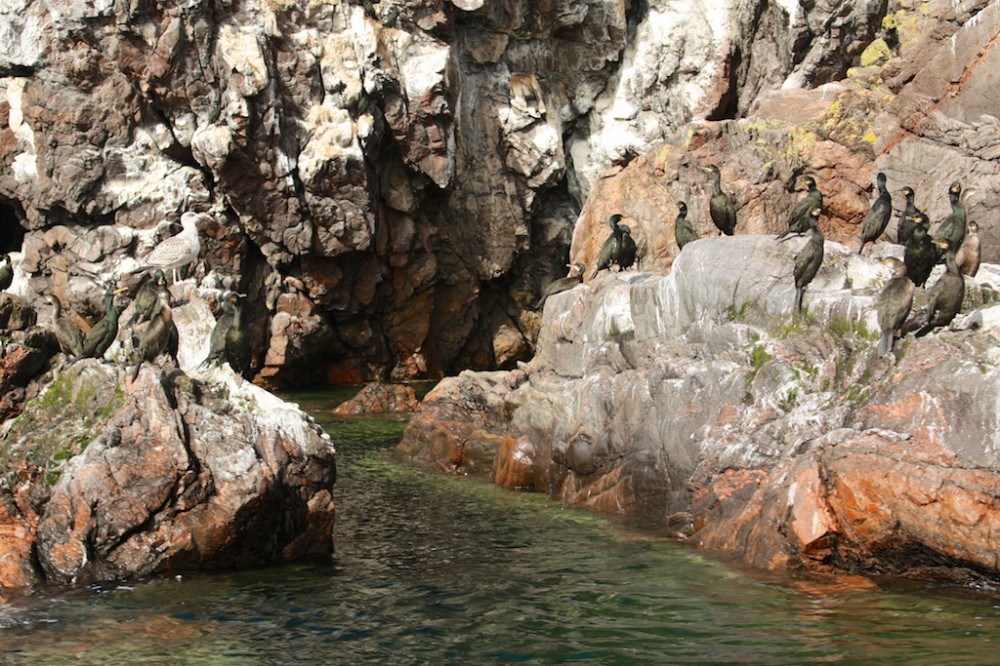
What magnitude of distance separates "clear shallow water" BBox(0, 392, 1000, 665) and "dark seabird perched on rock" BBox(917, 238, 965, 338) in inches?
118

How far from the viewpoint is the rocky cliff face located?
23.2 metres

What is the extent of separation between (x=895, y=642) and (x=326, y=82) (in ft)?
66.7

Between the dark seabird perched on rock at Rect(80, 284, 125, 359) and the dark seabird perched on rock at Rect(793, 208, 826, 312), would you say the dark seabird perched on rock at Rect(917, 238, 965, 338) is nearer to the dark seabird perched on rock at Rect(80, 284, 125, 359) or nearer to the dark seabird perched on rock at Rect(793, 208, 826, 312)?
the dark seabird perched on rock at Rect(793, 208, 826, 312)

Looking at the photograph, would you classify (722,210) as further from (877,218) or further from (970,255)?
(970,255)

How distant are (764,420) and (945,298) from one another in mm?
2183

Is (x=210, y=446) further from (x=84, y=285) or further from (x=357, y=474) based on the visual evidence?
(x=84, y=285)

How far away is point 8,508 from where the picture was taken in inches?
340

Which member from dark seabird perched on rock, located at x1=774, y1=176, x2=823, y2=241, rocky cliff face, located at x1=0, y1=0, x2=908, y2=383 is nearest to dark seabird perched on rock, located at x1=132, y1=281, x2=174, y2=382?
dark seabird perched on rock, located at x1=774, y1=176, x2=823, y2=241

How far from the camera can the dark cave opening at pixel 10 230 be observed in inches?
1071

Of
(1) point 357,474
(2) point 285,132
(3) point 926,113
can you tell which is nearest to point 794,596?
(1) point 357,474

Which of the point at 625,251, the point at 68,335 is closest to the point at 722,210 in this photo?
the point at 625,251

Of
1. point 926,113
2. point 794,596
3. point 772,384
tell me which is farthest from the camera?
point 926,113

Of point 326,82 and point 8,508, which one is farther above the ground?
point 326,82

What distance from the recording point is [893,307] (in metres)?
10.1
